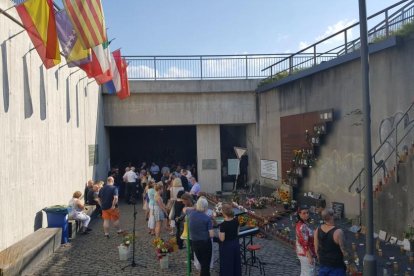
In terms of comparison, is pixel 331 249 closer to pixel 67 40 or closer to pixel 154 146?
pixel 67 40

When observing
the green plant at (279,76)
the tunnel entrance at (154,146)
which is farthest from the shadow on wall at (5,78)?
the tunnel entrance at (154,146)

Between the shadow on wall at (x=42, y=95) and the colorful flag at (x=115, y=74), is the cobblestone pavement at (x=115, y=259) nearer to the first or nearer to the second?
the shadow on wall at (x=42, y=95)

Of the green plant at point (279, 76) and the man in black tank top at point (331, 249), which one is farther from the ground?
the green plant at point (279, 76)

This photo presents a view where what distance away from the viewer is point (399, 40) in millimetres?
11453

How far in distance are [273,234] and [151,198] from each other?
12.7 ft

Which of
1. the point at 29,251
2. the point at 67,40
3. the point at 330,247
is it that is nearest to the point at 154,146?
the point at 67,40

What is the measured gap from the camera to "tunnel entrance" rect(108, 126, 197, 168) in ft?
97.5

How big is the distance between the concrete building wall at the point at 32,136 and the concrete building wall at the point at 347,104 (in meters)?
9.40

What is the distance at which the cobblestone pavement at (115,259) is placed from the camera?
30.4ft

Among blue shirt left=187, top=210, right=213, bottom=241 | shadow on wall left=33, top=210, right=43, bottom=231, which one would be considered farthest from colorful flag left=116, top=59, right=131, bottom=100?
blue shirt left=187, top=210, right=213, bottom=241

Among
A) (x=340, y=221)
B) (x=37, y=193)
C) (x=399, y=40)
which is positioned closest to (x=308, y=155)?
(x=340, y=221)

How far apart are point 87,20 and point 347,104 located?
8.85 meters

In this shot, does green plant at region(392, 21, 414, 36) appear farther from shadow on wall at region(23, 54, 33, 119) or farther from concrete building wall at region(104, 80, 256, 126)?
concrete building wall at region(104, 80, 256, 126)

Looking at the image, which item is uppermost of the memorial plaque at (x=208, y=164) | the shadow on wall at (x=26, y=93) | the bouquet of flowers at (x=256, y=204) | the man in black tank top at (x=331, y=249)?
the shadow on wall at (x=26, y=93)
